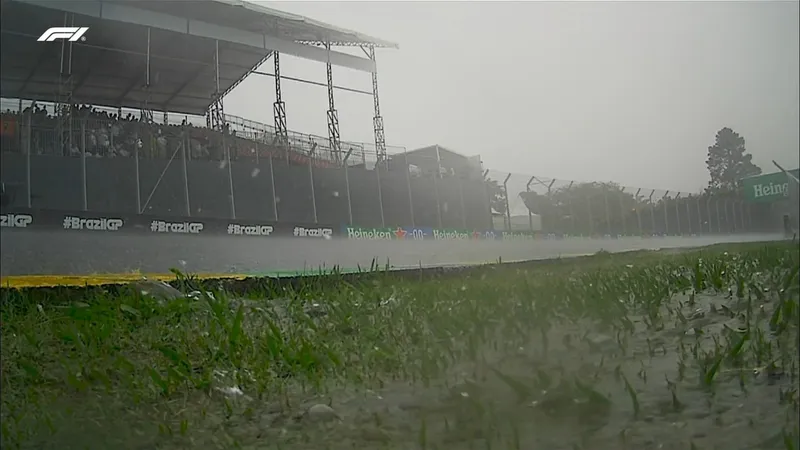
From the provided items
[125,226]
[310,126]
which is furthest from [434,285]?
[125,226]

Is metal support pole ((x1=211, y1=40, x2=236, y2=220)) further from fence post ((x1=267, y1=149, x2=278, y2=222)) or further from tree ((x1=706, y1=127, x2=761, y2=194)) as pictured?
tree ((x1=706, y1=127, x2=761, y2=194))

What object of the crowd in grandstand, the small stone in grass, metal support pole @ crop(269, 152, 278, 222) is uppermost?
the crowd in grandstand

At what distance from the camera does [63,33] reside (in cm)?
230

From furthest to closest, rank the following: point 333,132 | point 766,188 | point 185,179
A: 1. point 185,179
2. point 333,132
3. point 766,188

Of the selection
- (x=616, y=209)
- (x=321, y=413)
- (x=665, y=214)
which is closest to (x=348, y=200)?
(x=321, y=413)

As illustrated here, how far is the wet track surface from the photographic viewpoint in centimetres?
187

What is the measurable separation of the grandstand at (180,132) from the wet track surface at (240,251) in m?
0.08

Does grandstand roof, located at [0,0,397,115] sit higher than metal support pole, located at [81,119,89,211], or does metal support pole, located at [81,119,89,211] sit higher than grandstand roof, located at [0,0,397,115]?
grandstand roof, located at [0,0,397,115]

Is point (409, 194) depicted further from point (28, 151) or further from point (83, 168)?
point (28, 151)

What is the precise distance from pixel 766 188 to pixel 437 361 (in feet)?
2.90

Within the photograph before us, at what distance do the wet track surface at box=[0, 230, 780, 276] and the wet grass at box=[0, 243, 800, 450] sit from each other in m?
0.05

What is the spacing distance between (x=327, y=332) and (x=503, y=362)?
0.74 metres

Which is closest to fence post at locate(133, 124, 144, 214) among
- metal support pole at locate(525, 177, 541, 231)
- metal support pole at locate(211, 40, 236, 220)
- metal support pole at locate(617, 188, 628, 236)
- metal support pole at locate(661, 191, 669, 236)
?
metal support pole at locate(211, 40, 236, 220)

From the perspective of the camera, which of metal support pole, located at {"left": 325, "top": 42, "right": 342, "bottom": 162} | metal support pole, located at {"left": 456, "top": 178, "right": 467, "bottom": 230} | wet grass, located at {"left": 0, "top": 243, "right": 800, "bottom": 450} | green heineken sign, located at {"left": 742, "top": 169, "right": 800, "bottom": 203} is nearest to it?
wet grass, located at {"left": 0, "top": 243, "right": 800, "bottom": 450}
